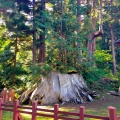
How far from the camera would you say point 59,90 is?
14.2 m

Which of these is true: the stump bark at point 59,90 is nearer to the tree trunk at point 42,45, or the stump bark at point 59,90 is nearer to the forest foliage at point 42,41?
the forest foliage at point 42,41

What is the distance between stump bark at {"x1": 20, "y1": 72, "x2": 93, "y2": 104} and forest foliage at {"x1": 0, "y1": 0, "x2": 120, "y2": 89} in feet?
1.71

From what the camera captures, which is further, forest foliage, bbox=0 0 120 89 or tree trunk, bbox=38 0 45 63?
tree trunk, bbox=38 0 45 63

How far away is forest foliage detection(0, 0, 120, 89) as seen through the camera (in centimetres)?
1455

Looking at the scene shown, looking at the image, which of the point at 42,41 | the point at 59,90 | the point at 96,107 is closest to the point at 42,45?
the point at 42,41

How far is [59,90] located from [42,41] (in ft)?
12.3

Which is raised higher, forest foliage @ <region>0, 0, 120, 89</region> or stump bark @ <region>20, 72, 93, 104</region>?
forest foliage @ <region>0, 0, 120, 89</region>

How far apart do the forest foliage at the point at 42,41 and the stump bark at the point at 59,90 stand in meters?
0.52

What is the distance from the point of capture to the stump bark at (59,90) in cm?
1396

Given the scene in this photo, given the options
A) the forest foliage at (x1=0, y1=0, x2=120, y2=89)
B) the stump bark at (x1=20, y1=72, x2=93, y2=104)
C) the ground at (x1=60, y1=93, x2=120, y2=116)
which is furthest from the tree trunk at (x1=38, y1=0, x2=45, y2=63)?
the ground at (x1=60, y1=93, x2=120, y2=116)

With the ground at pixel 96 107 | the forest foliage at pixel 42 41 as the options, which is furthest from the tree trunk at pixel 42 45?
the ground at pixel 96 107

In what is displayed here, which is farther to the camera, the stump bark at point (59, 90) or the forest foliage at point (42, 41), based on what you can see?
the forest foliage at point (42, 41)

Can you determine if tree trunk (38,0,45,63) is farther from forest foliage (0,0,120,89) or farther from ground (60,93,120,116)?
ground (60,93,120,116)

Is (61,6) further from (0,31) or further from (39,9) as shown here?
(0,31)
